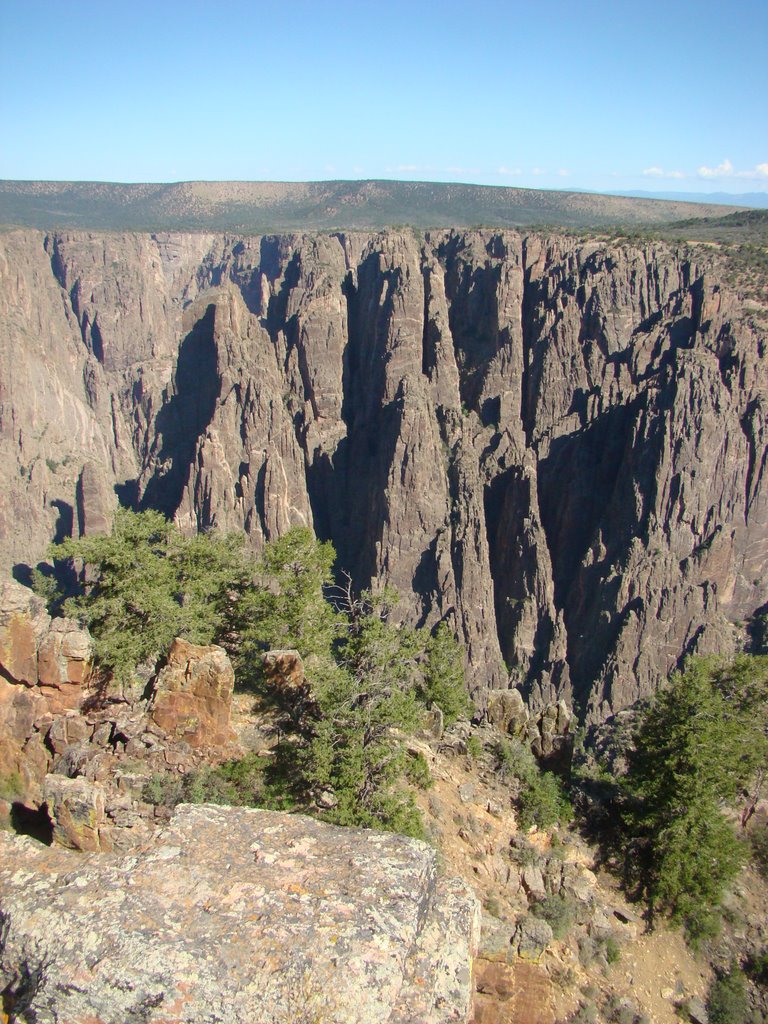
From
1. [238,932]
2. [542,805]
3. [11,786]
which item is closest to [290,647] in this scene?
[11,786]

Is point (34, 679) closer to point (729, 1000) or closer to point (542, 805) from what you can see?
point (542, 805)

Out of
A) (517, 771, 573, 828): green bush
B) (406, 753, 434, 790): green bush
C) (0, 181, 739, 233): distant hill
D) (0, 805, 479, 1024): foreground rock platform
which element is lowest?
(517, 771, 573, 828): green bush

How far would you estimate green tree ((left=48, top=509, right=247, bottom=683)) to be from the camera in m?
15.3

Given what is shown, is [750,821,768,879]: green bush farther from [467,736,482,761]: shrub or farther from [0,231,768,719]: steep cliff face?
[0,231,768,719]: steep cliff face

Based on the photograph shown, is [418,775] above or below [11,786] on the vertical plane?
below

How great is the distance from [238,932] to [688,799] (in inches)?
467

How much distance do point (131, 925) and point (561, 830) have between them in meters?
11.6

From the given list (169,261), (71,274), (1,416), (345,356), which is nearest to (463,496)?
(345,356)

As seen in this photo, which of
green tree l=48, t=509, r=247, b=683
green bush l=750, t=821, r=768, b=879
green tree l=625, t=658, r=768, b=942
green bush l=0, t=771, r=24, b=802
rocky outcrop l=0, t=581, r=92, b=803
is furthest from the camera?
green bush l=750, t=821, r=768, b=879

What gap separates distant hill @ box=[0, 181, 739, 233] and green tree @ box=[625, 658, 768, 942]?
111 meters

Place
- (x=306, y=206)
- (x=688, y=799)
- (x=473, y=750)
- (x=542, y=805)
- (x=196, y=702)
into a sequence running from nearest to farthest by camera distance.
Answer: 1. (x=196, y=702)
2. (x=688, y=799)
3. (x=542, y=805)
4. (x=473, y=750)
5. (x=306, y=206)

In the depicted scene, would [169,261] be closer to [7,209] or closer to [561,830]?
[7,209]

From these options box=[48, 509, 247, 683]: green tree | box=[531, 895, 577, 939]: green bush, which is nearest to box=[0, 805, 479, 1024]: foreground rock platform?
box=[531, 895, 577, 939]: green bush

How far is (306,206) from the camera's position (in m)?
141
